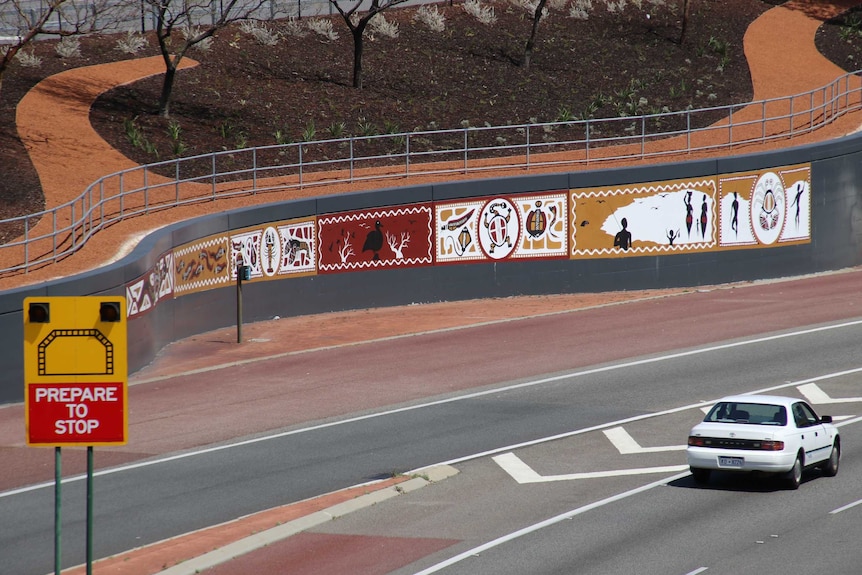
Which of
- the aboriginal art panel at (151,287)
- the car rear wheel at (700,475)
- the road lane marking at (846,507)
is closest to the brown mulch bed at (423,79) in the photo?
the aboriginal art panel at (151,287)

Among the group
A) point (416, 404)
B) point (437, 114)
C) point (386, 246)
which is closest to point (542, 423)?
point (416, 404)

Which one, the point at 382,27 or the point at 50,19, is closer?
the point at 50,19

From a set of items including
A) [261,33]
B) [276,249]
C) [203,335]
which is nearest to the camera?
[203,335]

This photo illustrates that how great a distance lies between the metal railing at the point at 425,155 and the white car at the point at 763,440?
1757 cm

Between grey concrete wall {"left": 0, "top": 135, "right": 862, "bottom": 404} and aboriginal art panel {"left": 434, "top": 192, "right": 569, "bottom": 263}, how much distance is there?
29 cm

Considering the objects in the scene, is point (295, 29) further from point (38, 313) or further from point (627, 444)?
point (38, 313)

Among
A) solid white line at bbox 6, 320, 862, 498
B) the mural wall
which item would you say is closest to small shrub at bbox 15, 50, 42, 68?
the mural wall

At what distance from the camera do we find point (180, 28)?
49031 mm

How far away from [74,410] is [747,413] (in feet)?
35.5

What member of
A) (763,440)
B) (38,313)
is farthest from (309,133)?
(38,313)

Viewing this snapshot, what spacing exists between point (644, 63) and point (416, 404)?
1264 inches

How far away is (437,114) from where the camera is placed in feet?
146

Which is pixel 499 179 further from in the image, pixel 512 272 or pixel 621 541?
pixel 621 541

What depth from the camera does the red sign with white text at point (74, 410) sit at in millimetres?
10414
